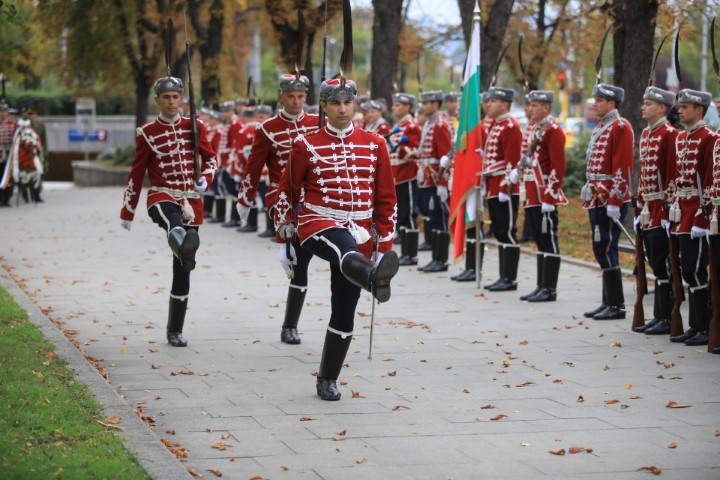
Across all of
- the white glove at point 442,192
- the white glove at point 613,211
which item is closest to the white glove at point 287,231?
the white glove at point 613,211

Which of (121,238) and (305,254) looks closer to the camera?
(305,254)

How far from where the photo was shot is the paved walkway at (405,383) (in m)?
6.76

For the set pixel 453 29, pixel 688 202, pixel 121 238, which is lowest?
pixel 121 238

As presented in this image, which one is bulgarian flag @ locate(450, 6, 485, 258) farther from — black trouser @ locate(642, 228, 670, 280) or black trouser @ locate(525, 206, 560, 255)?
black trouser @ locate(642, 228, 670, 280)

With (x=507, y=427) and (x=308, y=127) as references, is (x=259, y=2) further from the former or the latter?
(x=507, y=427)

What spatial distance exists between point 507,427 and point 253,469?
173 cm

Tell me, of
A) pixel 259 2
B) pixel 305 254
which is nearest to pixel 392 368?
pixel 305 254

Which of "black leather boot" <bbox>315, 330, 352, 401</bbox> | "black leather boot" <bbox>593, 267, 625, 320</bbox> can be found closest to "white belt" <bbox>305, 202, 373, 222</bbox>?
"black leather boot" <bbox>315, 330, 352, 401</bbox>

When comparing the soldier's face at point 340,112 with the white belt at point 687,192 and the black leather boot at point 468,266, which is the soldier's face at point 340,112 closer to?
the white belt at point 687,192

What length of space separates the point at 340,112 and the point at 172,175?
2.49m

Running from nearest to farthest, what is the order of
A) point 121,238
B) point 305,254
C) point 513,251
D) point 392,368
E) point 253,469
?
point 253,469 < point 392,368 < point 305,254 < point 513,251 < point 121,238

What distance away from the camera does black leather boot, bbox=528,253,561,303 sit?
1295 centimetres

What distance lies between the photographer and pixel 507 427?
749cm

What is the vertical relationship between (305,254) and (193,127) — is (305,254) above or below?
below
